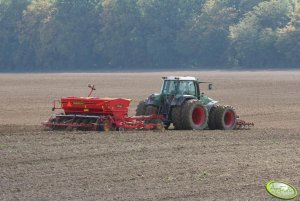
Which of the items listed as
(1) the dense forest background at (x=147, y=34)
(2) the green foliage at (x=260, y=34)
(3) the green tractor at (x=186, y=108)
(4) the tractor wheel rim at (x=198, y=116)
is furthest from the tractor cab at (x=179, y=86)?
(2) the green foliage at (x=260, y=34)

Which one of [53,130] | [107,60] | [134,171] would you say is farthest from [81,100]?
[107,60]

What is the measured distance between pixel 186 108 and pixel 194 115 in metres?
0.80

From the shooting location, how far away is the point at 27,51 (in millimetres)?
106500

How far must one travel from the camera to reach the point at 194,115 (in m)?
25.7

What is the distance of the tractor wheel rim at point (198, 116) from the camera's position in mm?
25516

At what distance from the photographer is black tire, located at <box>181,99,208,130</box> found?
24.9 m

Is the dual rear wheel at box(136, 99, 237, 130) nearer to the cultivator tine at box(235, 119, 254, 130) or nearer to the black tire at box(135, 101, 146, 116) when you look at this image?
the black tire at box(135, 101, 146, 116)

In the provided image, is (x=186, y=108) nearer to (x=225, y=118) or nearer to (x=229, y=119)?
(x=225, y=118)

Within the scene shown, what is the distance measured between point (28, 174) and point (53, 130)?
25.8 ft

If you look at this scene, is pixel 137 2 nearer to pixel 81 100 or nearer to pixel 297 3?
pixel 297 3

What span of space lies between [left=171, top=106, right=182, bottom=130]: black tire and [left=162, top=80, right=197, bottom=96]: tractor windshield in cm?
66

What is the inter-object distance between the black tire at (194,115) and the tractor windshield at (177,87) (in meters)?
0.61

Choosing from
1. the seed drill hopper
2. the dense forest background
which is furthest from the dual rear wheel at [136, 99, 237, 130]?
the dense forest background

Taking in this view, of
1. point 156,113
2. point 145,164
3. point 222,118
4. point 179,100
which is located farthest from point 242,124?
point 145,164
